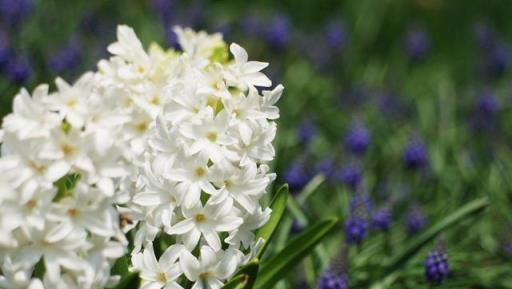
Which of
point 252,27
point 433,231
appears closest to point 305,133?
point 433,231

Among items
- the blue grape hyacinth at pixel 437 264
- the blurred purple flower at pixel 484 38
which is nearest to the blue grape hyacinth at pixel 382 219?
the blue grape hyacinth at pixel 437 264

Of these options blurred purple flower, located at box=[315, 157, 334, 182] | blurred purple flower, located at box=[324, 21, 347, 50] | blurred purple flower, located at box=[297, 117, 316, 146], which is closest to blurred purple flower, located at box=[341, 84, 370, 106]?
blurred purple flower, located at box=[324, 21, 347, 50]

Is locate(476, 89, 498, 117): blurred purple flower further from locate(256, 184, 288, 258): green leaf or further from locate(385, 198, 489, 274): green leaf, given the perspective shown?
locate(256, 184, 288, 258): green leaf

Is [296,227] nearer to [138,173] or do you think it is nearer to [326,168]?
[326,168]

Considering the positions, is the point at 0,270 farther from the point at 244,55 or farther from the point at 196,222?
the point at 244,55

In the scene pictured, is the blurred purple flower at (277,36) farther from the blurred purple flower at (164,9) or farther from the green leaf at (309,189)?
the green leaf at (309,189)

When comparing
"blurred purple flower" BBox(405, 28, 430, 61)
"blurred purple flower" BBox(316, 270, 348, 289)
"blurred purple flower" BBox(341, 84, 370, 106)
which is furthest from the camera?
"blurred purple flower" BBox(405, 28, 430, 61)

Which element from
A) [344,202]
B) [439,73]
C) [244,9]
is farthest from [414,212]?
[244,9]

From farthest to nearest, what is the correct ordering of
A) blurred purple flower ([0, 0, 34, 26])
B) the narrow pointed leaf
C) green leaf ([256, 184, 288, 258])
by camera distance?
blurred purple flower ([0, 0, 34, 26]), green leaf ([256, 184, 288, 258]), the narrow pointed leaf
